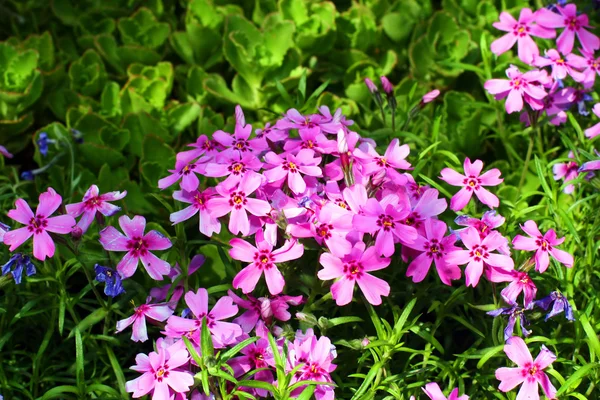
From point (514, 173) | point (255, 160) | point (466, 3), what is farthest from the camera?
point (466, 3)

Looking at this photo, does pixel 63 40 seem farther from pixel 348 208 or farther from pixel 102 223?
pixel 348 208

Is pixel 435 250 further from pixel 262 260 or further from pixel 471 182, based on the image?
pixel 262 260

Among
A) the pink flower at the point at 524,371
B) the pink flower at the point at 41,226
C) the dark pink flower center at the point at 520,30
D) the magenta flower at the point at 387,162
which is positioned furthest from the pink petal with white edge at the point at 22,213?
the dark pink flower center at the point at 520,30

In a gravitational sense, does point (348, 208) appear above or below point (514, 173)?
above

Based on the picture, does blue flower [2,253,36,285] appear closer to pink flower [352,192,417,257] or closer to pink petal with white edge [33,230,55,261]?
pink petal with white edge [33,230,55,261]

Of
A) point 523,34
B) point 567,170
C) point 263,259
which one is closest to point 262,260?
point 263,259

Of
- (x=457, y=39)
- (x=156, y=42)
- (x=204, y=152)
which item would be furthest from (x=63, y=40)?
(x=457, y=39)

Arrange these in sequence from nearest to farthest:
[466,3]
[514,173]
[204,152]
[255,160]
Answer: [255,160], [204,152], [514,173], [466,3]
